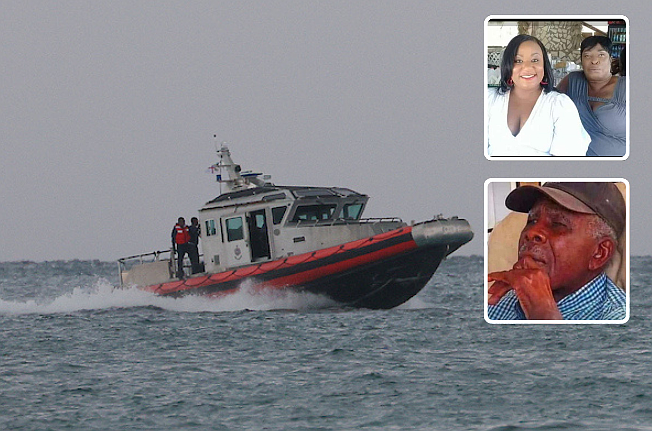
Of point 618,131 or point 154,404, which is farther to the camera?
point 154,404

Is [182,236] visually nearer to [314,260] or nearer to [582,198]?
[314,260]

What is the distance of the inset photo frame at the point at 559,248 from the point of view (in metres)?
4.73

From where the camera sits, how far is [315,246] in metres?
21.0

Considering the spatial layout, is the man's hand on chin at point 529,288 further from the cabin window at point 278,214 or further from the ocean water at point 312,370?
the cabin window at point 278,214

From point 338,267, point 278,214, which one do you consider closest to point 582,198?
point 338,267

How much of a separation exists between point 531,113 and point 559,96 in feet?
0.54

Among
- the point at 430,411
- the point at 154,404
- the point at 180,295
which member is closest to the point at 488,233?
the point at 430,411

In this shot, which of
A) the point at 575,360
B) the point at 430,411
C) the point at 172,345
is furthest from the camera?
the point at 172,345

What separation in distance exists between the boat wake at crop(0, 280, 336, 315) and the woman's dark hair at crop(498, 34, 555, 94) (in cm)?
1588

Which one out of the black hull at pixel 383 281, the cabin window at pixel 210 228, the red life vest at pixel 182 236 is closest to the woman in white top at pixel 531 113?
the black hull at pixel 383 281

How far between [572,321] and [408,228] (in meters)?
14.9

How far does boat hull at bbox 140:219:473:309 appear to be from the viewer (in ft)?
64.6

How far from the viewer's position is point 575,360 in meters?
15.1

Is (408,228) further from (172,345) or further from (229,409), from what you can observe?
(229,409)
